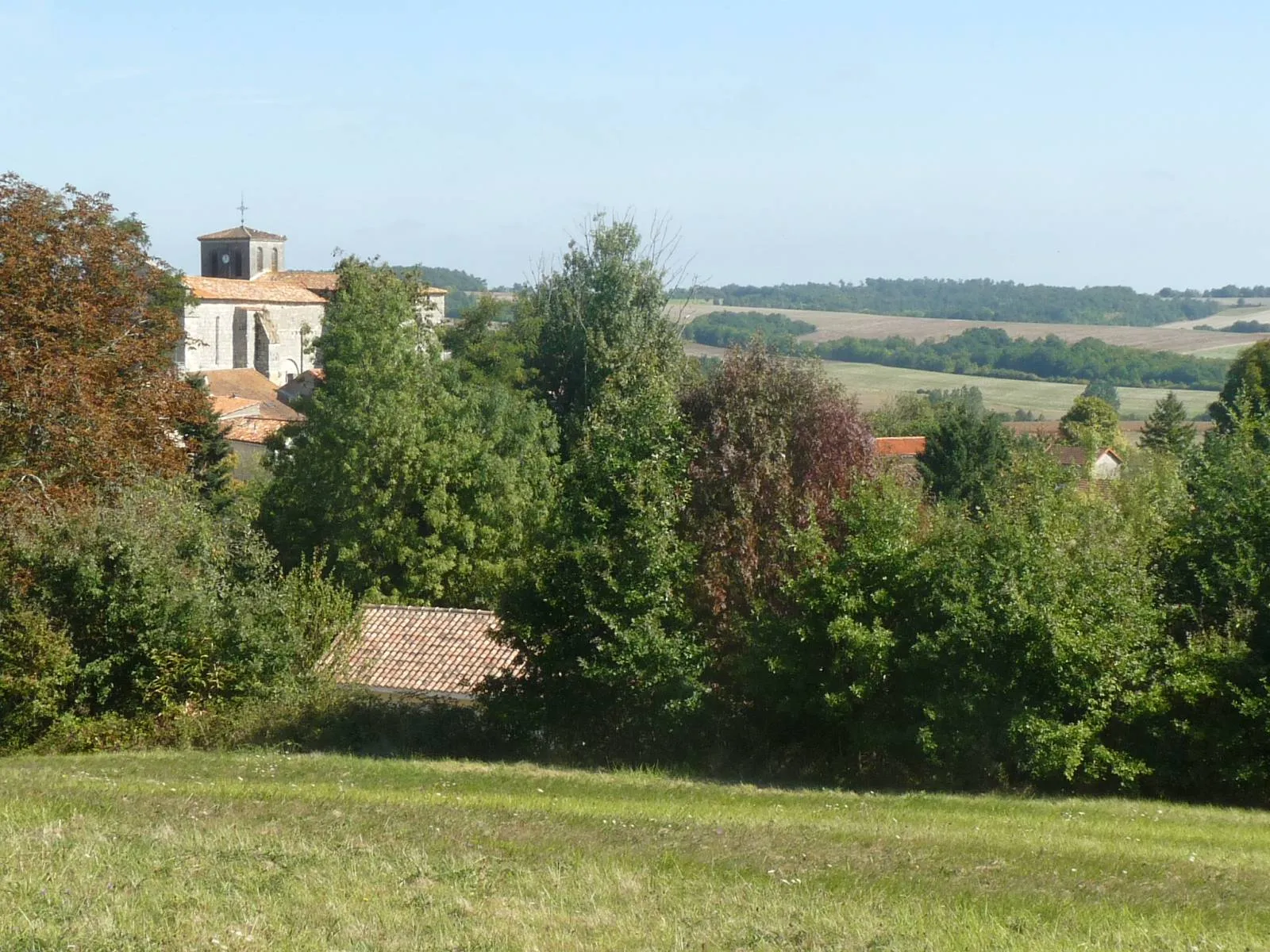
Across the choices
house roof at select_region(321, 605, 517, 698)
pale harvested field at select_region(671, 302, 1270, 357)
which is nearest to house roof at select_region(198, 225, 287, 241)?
pale harvested field at select_region(671, 302, 1270, 357)

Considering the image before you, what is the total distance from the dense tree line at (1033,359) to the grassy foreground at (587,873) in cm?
12863

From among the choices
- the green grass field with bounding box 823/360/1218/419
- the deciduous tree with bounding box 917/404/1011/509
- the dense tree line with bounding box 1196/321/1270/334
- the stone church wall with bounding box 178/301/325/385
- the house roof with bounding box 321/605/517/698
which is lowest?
the house roof with bounding box 321/605/517/698

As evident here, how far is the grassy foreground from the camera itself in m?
8.20

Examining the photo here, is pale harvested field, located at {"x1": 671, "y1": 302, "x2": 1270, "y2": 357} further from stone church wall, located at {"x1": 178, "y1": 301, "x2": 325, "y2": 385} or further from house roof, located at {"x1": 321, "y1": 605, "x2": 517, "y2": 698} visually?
house roof, located at {"x1": 321, "y1": 605, "x2": 517, "y2": 698}

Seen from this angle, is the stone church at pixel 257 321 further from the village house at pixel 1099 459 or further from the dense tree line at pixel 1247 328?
the dense tree line at pixel 1247 328

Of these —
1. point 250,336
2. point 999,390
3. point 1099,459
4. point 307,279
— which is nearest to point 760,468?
point 1099,459

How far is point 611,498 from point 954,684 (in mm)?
5703

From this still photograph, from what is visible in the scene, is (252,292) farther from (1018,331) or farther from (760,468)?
(1018,331)

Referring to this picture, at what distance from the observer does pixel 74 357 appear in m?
25.8

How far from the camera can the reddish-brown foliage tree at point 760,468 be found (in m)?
20.2

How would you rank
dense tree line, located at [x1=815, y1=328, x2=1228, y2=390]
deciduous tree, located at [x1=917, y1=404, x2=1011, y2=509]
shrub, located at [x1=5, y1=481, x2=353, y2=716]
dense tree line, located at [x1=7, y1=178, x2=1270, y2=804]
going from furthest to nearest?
dense tree line, located at [x1=815, y1=328, x2=1228, y2=390] < deciduous tree, located at [x1=917, y1=404, x2=1011, y2=509] < shrub, located at [x1=5, y1=481, x2=353, y2=716] < dense tree line, located at [x1=7, y1=178, x2=1270, y2=804]

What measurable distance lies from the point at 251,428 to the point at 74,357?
3915 cm

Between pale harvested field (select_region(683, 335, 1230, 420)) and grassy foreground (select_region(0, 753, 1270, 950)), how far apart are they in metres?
94.2

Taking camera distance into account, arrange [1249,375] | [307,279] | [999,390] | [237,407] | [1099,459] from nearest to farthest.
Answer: [1249,375]
[1099,459]
[237,407]
[307,279]
[999,390]
